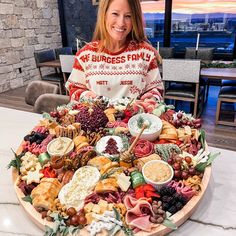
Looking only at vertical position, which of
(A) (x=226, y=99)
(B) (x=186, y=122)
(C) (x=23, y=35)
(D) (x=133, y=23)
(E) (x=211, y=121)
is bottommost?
(E) (x=211, y=121)

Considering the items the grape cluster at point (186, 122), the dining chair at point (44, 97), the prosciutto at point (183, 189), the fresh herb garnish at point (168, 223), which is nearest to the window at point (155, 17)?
the dining chair at point (44, 97)

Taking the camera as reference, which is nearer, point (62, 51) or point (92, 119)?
point (92, 119)

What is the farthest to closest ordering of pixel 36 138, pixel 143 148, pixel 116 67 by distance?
pixel 116 67, pixel 36 138, pixel 143 148

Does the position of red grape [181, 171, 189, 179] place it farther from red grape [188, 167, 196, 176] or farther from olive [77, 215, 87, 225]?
olive [77, 215, 87, 225]

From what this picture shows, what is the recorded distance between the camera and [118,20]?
3.91 feet

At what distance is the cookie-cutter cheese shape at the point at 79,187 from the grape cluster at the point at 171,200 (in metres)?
0.22

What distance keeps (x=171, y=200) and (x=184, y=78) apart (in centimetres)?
262

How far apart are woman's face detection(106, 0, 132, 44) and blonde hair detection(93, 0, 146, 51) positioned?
2 cm

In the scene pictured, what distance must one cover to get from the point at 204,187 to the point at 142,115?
0.42 meters

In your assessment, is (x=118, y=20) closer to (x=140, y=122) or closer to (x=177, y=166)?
(x=140, y=122)

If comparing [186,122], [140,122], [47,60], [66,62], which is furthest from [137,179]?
[47,60]

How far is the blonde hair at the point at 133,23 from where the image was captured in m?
1.18

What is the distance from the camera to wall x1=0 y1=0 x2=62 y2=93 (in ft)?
15.1

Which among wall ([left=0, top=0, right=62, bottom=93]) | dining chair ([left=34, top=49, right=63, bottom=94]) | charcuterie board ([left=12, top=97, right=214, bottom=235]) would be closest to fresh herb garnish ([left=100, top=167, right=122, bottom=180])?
charcuterie board ([left=12, top=97, right=214, bottom=235])
